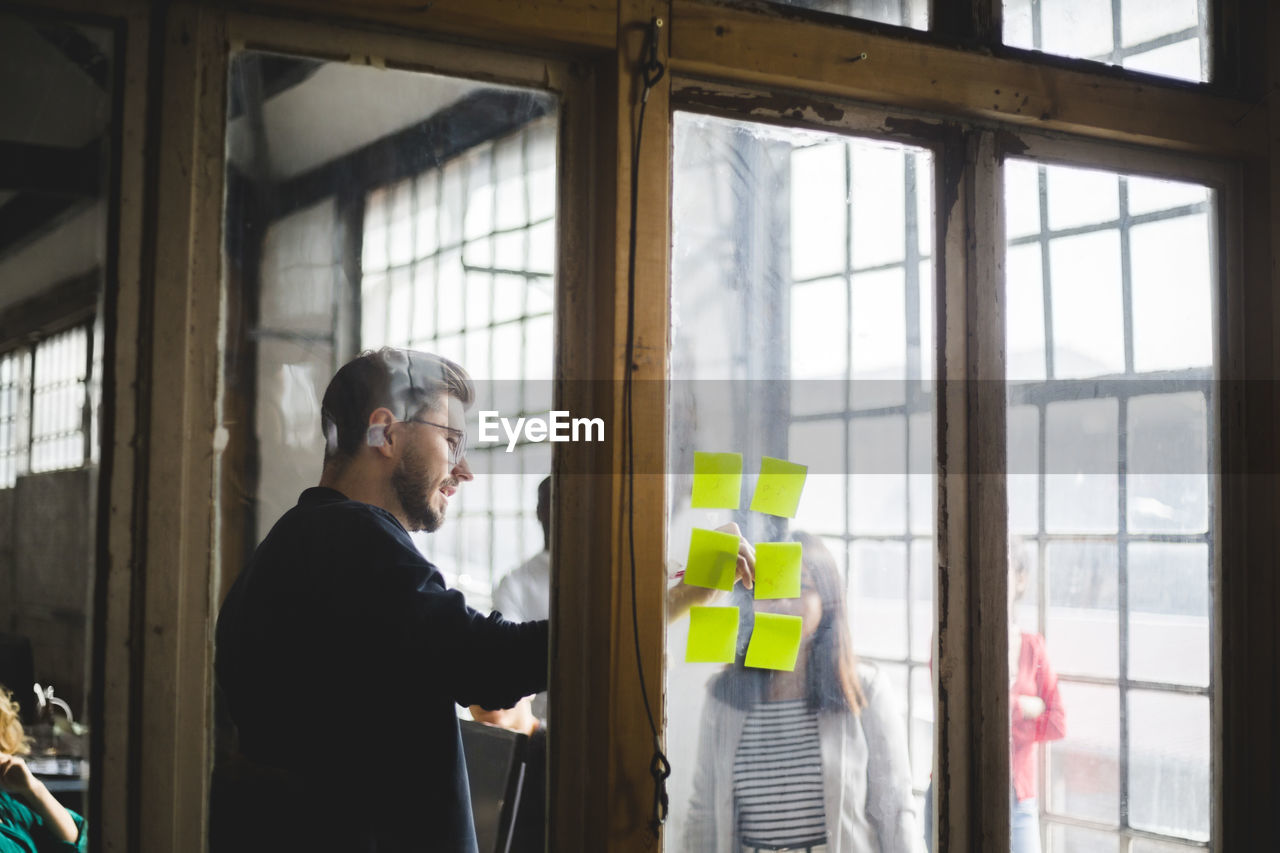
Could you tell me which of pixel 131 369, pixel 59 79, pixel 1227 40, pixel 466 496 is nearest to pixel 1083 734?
pixel 466 496

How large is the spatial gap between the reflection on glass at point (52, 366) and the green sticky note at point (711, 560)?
983 millimetres

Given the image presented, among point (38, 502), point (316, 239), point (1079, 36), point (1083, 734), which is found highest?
point (1079, 36)

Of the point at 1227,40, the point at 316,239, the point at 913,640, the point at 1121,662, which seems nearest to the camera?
the point at 316,239

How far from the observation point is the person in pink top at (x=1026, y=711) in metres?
2.24

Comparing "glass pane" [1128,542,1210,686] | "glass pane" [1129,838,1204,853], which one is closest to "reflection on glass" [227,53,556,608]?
"glass pane" [1128,542,1210,686]

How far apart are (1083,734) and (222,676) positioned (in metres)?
1.71

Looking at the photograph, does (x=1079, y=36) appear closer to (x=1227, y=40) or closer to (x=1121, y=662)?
(x=1227, y=40)

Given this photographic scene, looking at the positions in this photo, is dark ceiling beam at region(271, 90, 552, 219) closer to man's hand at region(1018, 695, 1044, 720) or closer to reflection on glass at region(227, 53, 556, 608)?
reflection on glass at region(227, 53, 556, 608)

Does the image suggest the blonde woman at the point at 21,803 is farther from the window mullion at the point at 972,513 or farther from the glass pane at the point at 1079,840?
the glass pane at the point at 1079,840

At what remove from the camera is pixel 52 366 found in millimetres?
1617

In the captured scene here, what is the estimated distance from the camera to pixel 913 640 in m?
2.16

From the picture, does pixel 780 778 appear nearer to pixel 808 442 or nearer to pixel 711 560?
pixel 711 560

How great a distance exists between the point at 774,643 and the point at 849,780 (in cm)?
32

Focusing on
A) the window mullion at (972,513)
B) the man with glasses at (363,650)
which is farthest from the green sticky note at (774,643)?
the man with glasses at (363,650)
